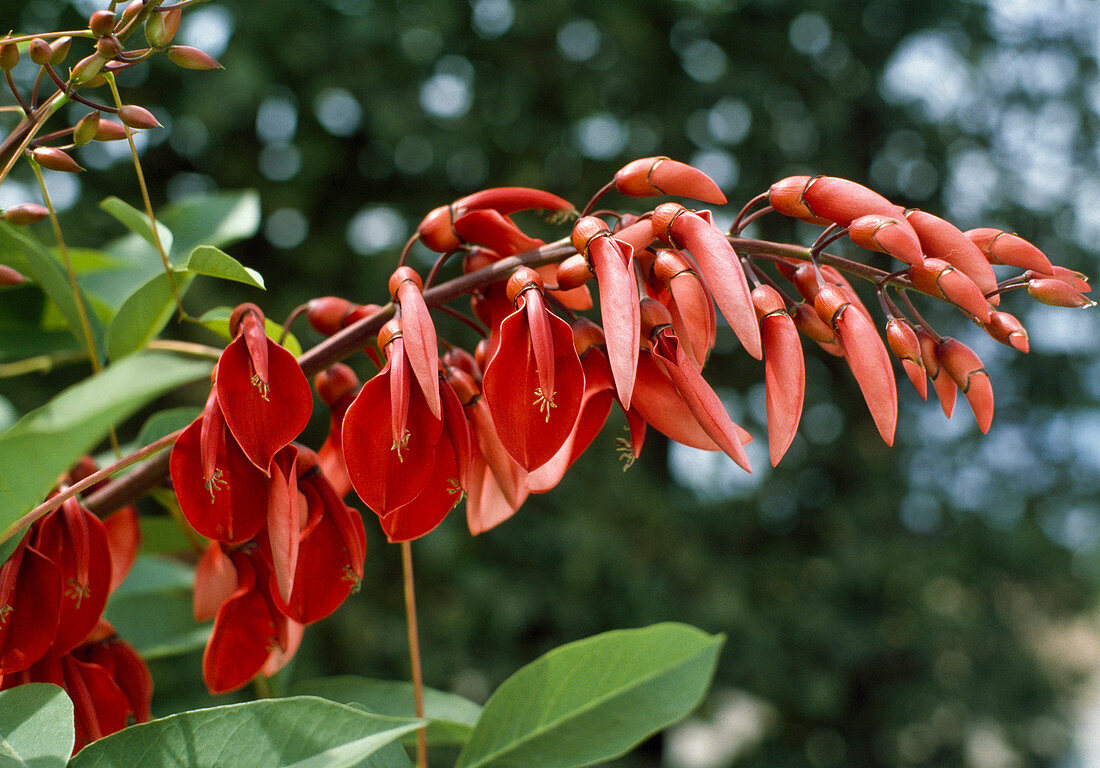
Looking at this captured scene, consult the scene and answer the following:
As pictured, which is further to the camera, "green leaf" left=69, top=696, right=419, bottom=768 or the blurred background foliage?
the blurred background foliage

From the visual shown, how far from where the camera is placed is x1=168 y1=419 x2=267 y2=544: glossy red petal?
24 centimetres

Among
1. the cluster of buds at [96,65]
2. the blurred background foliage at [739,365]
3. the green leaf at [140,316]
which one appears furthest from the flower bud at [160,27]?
the blurred background foliage at [739,365]

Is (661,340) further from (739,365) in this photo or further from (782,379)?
(739,365)

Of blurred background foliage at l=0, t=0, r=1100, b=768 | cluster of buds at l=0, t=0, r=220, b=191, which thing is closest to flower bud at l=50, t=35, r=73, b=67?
cluster of buds at l=0, t=0, r=220, b=191

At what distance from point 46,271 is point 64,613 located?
148 millimetres

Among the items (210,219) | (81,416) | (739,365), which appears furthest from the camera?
(739,365)

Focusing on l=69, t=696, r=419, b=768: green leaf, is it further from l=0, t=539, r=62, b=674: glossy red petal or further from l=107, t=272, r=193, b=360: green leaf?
l=107, t=272, r=193, b=360: green leaf

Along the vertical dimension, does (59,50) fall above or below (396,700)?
above

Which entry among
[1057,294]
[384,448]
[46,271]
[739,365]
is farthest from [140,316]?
[739,365]

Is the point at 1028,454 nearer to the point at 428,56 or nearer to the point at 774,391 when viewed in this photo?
the point at 428,56

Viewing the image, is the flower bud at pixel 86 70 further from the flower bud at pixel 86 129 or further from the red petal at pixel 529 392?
the red petal at pixel 529 392

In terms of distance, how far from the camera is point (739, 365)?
1.37 metres

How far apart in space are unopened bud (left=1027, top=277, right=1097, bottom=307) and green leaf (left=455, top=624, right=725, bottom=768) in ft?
0.55

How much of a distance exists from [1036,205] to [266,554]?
5.31 ft
